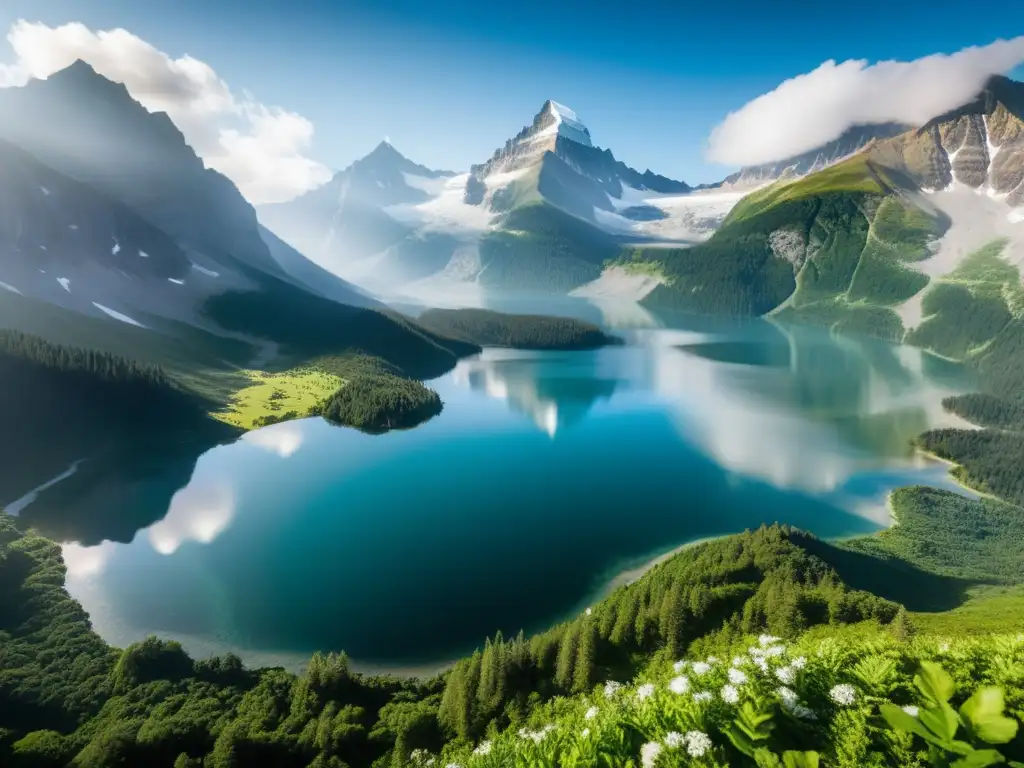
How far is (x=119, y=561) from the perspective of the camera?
55.8m

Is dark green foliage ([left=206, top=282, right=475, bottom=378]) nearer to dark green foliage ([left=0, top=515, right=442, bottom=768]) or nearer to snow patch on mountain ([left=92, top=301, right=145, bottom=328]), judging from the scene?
snow patch on mountain ([left=92, top=301, right=145, bottom=328])

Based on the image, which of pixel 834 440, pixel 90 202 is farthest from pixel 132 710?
pixel 90 202

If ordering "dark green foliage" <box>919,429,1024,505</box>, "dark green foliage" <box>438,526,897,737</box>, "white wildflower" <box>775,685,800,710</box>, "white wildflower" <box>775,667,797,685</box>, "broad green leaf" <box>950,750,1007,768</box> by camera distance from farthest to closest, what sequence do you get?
"dark green foliage" <box>919,429,1024,505</box>
"dark green foliage" <box>438,526,897,737</box>
"white wildflower" <box>775,667,797,685</box>
"white wildflower" <box>775,685,800,710</box>
"broad green leaf" <box>950,750,1007,768</box>

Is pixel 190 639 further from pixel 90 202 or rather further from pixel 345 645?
pixel 90 202

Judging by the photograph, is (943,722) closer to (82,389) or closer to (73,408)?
(73,408)

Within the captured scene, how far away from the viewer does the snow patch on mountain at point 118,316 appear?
484 feet

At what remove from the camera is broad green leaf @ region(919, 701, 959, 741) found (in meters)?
5.62

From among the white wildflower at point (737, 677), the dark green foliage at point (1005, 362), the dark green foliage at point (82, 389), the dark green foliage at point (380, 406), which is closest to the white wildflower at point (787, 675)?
the white wildflower at point (737, 677)

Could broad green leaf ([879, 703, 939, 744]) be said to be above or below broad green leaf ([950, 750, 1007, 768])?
above

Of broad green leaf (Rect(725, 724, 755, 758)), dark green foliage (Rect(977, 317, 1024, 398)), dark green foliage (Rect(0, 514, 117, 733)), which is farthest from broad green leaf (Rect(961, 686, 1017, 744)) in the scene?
dark green foliage (Rect(977, 317, 1024, 398))

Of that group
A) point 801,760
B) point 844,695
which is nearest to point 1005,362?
point 844,695

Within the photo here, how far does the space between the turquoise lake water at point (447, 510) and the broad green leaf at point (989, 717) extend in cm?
4200

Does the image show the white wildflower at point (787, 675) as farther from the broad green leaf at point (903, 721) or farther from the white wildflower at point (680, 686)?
the broad green leaf at point (903, 721)

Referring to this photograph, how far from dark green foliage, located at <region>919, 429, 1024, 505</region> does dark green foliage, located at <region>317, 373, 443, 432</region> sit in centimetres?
9241
